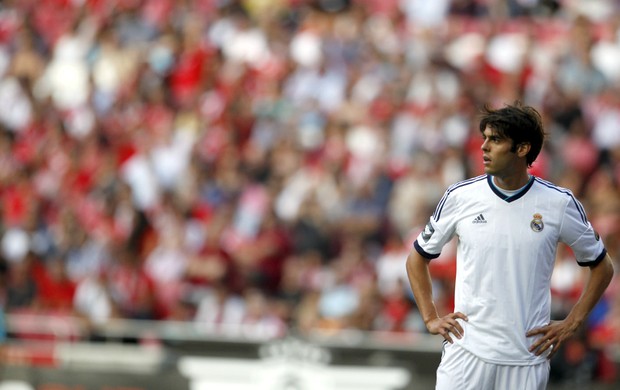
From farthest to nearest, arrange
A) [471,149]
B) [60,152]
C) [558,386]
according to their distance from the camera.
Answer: [60,152] → [471,149] → [558,386]

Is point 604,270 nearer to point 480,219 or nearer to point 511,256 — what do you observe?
point 511,256

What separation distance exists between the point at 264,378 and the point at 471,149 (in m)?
3.76

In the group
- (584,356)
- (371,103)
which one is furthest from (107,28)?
(584,356)

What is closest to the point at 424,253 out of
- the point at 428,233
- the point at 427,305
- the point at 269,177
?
the point at 428,233

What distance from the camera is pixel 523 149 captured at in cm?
667

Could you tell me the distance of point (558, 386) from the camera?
10.6 m

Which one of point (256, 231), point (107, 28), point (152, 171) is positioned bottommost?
point (256, 231)

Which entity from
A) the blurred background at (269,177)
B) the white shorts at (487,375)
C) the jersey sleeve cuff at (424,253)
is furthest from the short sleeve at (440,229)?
the blurred background at (269,177)

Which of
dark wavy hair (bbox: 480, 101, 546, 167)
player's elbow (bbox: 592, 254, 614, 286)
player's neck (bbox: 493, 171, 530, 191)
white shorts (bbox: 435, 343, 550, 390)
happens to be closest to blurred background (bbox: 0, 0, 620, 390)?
player's elbow (bbox: 592, 254, 614, 286)

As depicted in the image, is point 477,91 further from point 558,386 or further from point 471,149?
point 558,386

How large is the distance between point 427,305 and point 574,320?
2.51ft

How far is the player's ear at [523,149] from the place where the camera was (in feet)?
21.9

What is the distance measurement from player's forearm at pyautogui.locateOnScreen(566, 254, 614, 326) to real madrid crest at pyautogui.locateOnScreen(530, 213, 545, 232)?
1.34ft

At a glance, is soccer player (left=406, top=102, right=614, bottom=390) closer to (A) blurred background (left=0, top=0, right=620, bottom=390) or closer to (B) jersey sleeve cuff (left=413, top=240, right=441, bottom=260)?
(B) jersey sleeve cuff (left=413, top=240, right=441, bottom=260)
